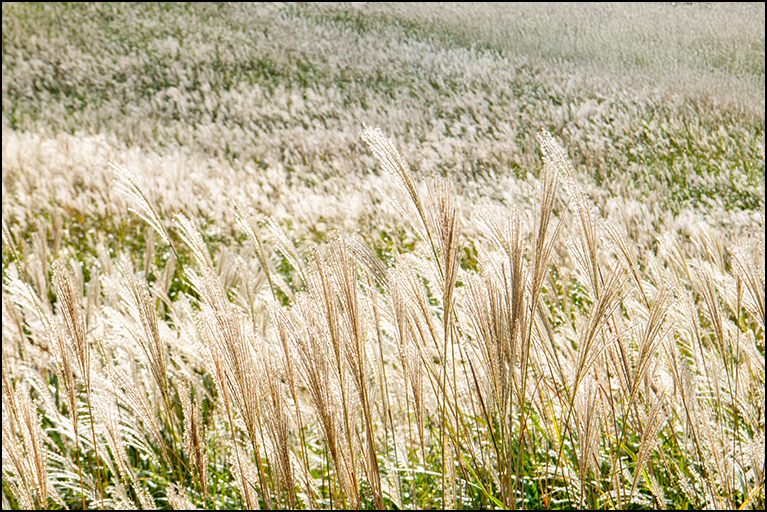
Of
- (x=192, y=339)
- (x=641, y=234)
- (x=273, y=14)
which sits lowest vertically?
(x=192, y=339)

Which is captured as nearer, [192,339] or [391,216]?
[192,339]

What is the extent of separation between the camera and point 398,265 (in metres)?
0.84

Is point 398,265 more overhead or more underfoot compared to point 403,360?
more overhead

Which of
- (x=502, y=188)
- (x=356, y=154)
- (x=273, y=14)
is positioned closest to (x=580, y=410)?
(x=502, y=188)

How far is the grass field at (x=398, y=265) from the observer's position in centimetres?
76

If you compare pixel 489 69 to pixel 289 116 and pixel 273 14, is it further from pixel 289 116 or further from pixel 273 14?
pixel 273 14

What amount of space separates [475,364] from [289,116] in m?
2.67

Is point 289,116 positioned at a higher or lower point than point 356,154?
higher

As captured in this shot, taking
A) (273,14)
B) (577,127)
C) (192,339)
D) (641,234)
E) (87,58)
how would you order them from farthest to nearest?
1. (273,14)
2. (87,58)
3. (577,127)
4. (641,234)
5. (192,339)

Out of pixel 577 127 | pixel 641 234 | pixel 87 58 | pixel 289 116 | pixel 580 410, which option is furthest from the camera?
pixel 87 58

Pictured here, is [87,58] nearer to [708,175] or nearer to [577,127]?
[577,127]

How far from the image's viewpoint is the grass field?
30.0 inches

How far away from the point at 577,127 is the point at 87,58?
5061 millimetres

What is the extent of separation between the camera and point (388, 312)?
0.93m
